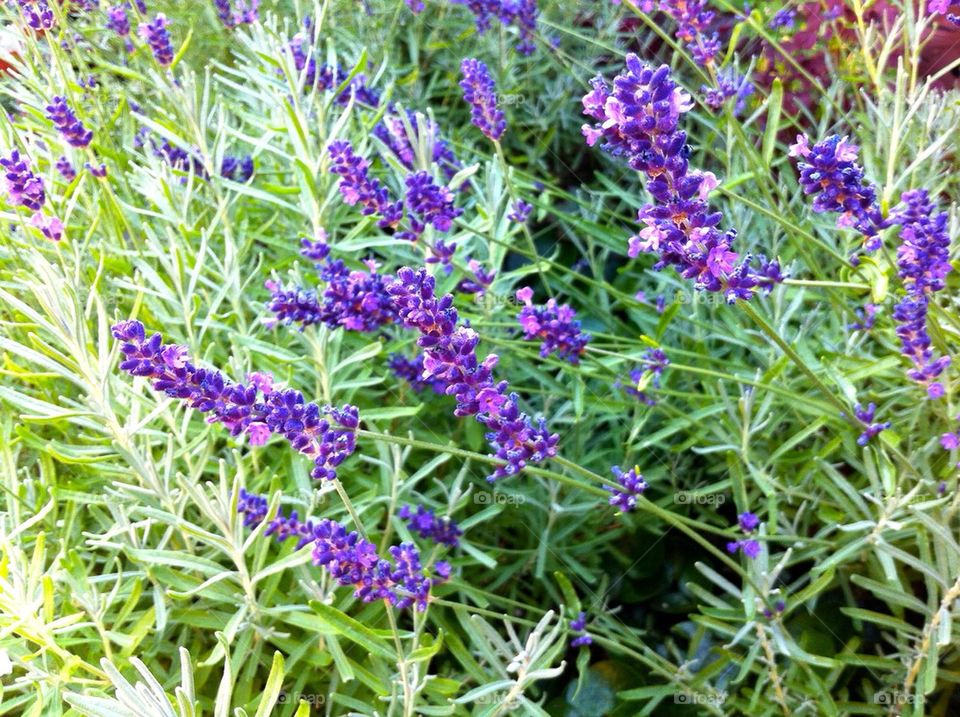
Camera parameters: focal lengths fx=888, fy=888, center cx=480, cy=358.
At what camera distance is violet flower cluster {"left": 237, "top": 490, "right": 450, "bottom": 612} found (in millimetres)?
1345

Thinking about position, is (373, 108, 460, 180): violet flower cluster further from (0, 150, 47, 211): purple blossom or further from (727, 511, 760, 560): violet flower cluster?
(727, 511, 760, 560): violet flower cluster

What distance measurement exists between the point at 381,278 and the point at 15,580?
0.79 m

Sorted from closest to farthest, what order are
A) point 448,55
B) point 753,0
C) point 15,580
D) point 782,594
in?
point 15,580
point 782,594
point 753,0
point 448,55

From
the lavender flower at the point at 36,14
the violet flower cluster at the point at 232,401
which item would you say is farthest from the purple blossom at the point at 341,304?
the lavender flower at the point at 36,14

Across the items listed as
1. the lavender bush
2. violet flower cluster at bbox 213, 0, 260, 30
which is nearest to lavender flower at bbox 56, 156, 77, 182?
the lavender bush

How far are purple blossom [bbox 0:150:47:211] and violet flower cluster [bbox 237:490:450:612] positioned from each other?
2.27 ft

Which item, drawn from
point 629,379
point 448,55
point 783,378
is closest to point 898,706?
point 783,378

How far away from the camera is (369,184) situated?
68.4 inches

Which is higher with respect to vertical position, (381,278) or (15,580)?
(381,278)

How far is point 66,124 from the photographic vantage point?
5.92ft

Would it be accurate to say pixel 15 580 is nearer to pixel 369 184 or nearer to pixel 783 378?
pixel 369 184

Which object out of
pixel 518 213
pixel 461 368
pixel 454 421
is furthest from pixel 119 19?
pixel 461 368

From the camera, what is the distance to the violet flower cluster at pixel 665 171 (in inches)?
40.7

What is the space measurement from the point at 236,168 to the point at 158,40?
392mm
